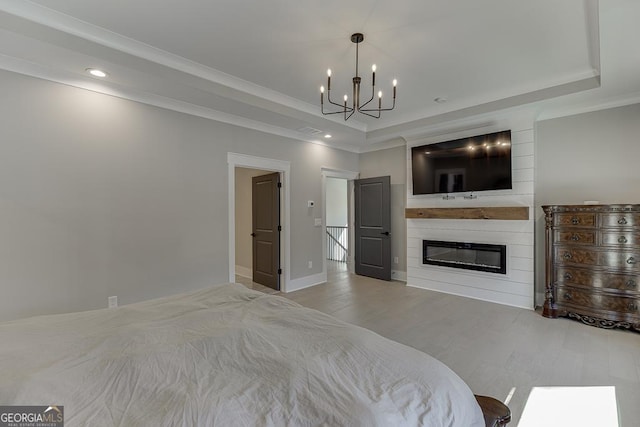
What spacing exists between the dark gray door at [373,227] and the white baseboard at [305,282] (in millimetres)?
1063

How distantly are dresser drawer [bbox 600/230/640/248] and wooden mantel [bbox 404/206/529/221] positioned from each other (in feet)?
2.82

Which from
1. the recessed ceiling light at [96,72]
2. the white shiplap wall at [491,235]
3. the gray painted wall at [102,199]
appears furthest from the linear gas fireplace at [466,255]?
the recessed ceiling light at [96,72]

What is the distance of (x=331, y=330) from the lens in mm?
1427

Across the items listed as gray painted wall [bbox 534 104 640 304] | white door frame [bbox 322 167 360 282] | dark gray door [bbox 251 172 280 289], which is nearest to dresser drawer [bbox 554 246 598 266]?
gray painted wall [bbox 534 104 640 304]

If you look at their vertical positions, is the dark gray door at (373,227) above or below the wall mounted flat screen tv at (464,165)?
below

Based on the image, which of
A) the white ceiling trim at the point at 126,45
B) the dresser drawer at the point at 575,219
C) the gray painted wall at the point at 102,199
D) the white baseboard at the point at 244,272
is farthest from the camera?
the white baseboard at the point at 244,272

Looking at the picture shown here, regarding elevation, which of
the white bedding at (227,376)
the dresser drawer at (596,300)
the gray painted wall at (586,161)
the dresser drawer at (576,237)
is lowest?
the dresser drawer at (596,300)

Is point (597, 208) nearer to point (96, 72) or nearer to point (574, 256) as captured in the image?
→ point (574, 256)

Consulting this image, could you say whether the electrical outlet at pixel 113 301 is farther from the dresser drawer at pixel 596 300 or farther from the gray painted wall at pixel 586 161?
the gray painted wall at pixel 586 161

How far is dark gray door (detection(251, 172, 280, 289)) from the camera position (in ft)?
16.7

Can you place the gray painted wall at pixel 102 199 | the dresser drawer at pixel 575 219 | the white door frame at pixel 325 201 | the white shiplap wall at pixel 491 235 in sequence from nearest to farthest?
the gray painted wall at pixel 102 199 → the dresser drawer at pixel 575 219 → the white shiplap wall at pixel 491 235 → the white door frame at pixel 325 201

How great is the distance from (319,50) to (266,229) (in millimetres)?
3248

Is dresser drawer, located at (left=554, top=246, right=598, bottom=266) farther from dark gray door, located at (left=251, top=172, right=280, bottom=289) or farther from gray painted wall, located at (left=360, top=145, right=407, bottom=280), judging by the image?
dark gray door, located at (left=251, top=172, right=280, bottom=289)

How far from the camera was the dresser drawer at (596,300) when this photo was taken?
3.24 m
